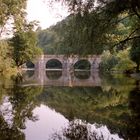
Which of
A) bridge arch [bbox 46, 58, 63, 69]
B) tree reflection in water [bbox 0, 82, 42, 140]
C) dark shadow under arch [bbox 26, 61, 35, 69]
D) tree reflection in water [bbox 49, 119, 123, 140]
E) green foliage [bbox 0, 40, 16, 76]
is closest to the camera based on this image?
tree reflection in water [bbox 49, 119, 123, 140]

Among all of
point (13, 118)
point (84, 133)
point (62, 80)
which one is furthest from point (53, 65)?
point (84, 133)

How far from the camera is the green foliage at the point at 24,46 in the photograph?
66.4 m

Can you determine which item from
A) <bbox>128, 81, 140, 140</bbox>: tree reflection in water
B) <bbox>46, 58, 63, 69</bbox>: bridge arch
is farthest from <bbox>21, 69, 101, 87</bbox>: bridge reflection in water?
<bbox>46, 58, 63, 69</bbox>: bridge arch

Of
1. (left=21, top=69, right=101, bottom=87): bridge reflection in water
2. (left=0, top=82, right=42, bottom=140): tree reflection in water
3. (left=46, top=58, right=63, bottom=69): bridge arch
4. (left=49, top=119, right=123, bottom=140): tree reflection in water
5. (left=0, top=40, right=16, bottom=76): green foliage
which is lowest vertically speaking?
(left=49, top=119, right=123, bottom=140): tree reflection in water

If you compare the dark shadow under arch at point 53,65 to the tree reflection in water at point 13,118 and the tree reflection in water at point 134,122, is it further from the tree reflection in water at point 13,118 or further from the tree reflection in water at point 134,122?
the tree reflection in water at point 134,122

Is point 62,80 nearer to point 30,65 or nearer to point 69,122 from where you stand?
point 69,122

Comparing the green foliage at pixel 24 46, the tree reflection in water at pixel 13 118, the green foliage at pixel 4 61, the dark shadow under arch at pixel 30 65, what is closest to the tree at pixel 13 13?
the green foliage at pixel 4 61

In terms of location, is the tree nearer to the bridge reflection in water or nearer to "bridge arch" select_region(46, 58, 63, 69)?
the bridge reflection in water

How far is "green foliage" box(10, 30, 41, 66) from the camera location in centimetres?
6638

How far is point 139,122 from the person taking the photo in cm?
1344

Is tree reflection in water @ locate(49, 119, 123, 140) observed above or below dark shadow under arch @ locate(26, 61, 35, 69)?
below

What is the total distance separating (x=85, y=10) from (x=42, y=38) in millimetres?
124113

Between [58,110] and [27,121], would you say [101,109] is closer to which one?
[58,110]

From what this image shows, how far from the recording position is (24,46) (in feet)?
220
